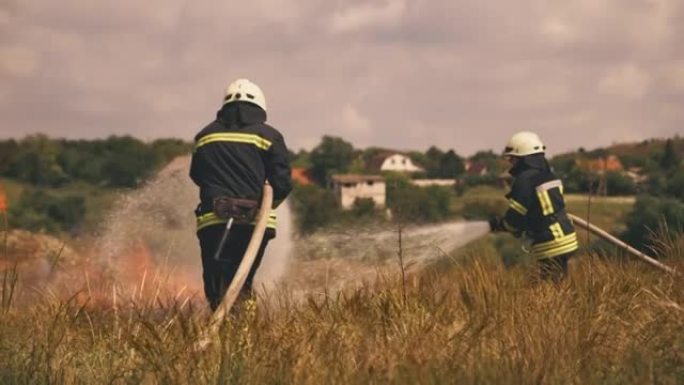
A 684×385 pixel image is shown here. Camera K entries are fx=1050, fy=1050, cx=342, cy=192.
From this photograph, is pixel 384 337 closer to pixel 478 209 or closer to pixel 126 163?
pixel 478 209

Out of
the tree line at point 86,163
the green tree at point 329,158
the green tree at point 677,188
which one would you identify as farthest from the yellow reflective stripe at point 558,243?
the green tree at point 329,158

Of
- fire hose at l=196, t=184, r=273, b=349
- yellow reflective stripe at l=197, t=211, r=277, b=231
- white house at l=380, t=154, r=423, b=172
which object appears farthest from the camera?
white house at l=380, t=154, r=423, b=172

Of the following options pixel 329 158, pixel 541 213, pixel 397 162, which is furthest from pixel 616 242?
pixel 397 162

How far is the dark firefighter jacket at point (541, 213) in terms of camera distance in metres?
Result: 9.88

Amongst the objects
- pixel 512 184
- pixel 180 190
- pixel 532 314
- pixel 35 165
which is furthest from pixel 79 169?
pixel 532 314

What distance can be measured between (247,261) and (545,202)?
11.0 ft

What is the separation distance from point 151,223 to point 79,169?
46.8 meters

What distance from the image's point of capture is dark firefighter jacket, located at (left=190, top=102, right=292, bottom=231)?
851 centimetres

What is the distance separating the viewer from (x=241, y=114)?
28.1ft

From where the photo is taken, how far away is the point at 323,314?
21.4ft

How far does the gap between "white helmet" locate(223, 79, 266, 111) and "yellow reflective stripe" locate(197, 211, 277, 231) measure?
951 millimetres

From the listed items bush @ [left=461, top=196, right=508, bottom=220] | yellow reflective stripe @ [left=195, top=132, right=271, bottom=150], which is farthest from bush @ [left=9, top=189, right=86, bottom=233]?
yellow reflective stripe @ [left=195, top=132, right=271, bottom=150]

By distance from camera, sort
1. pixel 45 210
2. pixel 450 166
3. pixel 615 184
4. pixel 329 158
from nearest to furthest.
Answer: pixel 615 184 < pixel 45 210 < pixel 329 158 < pixel 450 166

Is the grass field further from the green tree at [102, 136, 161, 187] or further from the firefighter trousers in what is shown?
the green tree at [102, 136, 161, 187]
